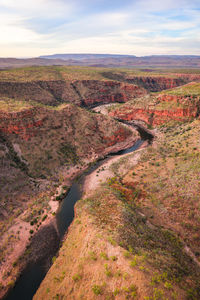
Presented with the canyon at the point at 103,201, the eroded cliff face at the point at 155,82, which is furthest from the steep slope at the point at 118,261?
the eroded cliff face at the point at 155,82

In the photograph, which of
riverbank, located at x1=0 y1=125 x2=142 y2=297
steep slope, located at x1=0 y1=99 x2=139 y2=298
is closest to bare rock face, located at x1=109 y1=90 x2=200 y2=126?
steep slope, located at x1=0 y1=99 x2=139 y2=298

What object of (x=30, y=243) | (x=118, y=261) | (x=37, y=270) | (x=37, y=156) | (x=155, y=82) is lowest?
(x=37, y=270)

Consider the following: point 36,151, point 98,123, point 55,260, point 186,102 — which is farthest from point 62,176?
point 186,102

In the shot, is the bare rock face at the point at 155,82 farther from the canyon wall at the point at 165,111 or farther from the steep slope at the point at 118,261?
the steep slope at the point at 118,261

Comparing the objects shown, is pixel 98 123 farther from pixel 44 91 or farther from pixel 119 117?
pixel 44 91

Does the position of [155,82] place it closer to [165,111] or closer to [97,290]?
[165,111]

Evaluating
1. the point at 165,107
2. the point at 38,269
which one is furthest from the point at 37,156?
the point at 165,107
